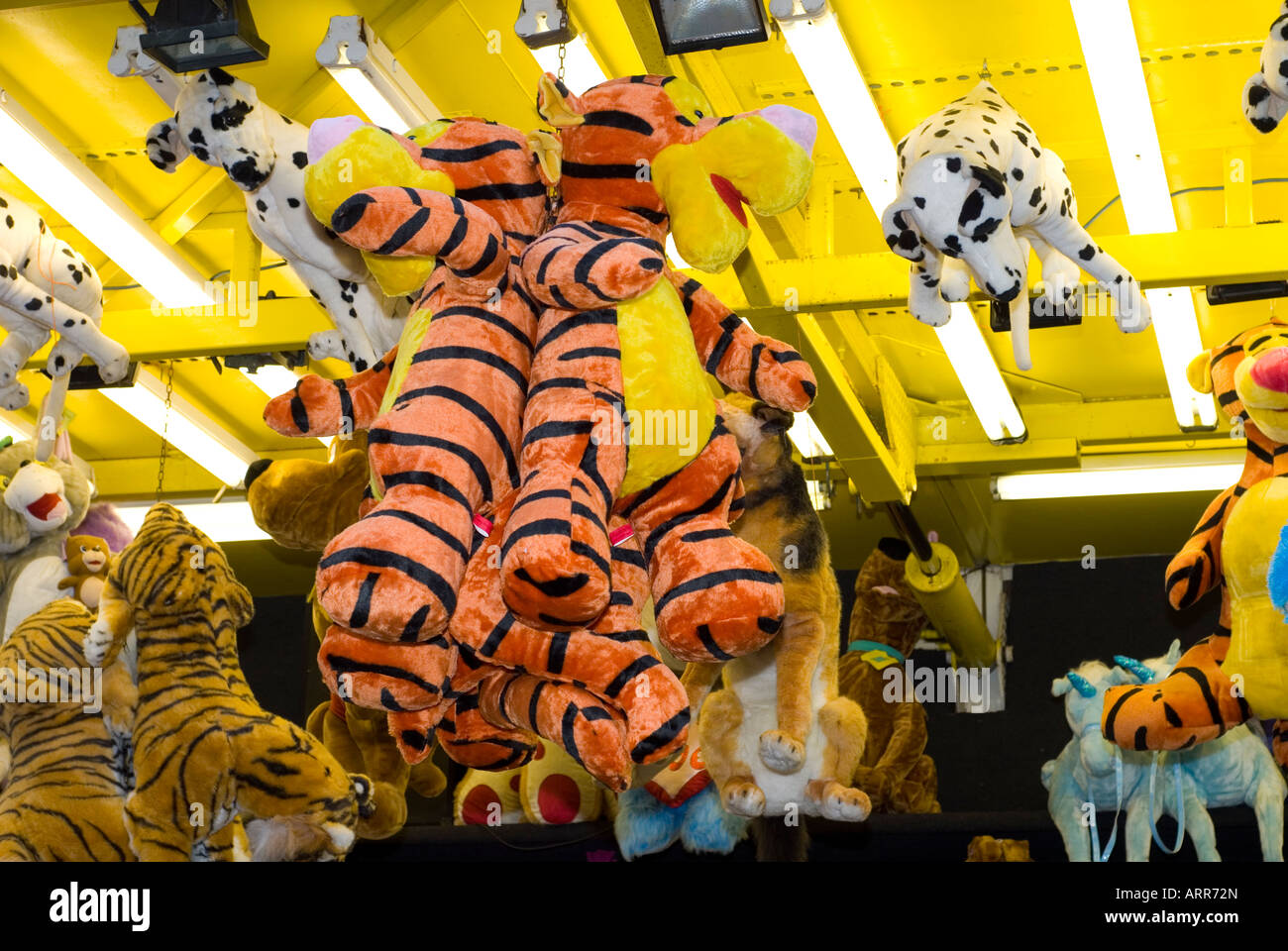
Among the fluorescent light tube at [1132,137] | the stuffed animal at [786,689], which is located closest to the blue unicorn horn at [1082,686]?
the stuffed animal at [786,689]

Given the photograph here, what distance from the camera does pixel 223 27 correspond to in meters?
3.28

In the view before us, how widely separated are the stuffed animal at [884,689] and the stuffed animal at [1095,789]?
127cm

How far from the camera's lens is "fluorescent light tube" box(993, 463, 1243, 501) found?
6.24 m

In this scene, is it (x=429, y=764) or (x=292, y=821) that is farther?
(x=429, y=764)

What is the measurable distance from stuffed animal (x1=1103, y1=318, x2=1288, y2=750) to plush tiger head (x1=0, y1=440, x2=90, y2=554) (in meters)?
2.62

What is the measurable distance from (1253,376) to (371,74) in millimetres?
2066

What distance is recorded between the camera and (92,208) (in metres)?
4.38

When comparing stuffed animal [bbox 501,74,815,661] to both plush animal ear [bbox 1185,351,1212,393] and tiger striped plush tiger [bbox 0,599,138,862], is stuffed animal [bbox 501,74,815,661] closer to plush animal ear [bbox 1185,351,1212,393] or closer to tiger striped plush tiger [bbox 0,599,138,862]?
plush animal ear [bbox 1185,351,1212,393]

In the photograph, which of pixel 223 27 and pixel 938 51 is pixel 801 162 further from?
pixel 938 51

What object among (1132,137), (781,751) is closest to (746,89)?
(1132,137)

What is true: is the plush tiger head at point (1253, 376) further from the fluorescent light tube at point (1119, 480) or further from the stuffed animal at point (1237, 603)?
the fluorescent light tube at point (1119, 480)

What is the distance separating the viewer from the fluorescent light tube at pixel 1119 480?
246 inches

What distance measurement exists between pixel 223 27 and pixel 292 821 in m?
1.75
